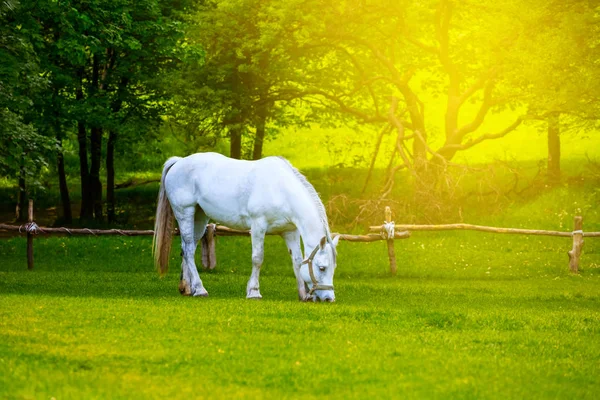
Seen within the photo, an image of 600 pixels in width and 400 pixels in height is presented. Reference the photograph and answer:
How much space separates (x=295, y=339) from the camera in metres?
10.3

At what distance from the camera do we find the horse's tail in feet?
50.2

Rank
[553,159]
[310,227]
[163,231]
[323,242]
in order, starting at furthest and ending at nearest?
[553,159] → [163,231] → [310,227] → [323,242]

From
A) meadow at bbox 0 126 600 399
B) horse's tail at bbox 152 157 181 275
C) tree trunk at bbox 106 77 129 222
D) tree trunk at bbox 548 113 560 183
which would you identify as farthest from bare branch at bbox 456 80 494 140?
horse's tail at bbox 152 157 181 275

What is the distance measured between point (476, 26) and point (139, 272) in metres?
17.1

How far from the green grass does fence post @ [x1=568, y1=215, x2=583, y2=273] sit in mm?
507

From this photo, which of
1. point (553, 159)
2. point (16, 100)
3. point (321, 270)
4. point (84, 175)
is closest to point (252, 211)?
point (321, 270)

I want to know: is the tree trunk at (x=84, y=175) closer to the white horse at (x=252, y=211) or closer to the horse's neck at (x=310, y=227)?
the white horse at (x=252, y=211)

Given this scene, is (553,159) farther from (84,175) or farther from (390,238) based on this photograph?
(84,175)

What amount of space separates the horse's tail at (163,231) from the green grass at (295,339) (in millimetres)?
555

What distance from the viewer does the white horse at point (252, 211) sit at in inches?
532

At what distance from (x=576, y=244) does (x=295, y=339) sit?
1133cm

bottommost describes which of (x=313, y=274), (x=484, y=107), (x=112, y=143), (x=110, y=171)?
(x=313, y=274)

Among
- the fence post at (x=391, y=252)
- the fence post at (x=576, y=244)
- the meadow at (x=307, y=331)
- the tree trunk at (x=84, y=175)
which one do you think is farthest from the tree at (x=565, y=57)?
the tree trunk at (x=84, y=175)

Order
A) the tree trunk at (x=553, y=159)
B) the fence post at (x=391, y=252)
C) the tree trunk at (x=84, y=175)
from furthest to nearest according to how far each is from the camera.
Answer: the tree trunk at (x=553, y=159), the tree trunk at (x=84, y=175), the fence post at (x=391, y=252)
